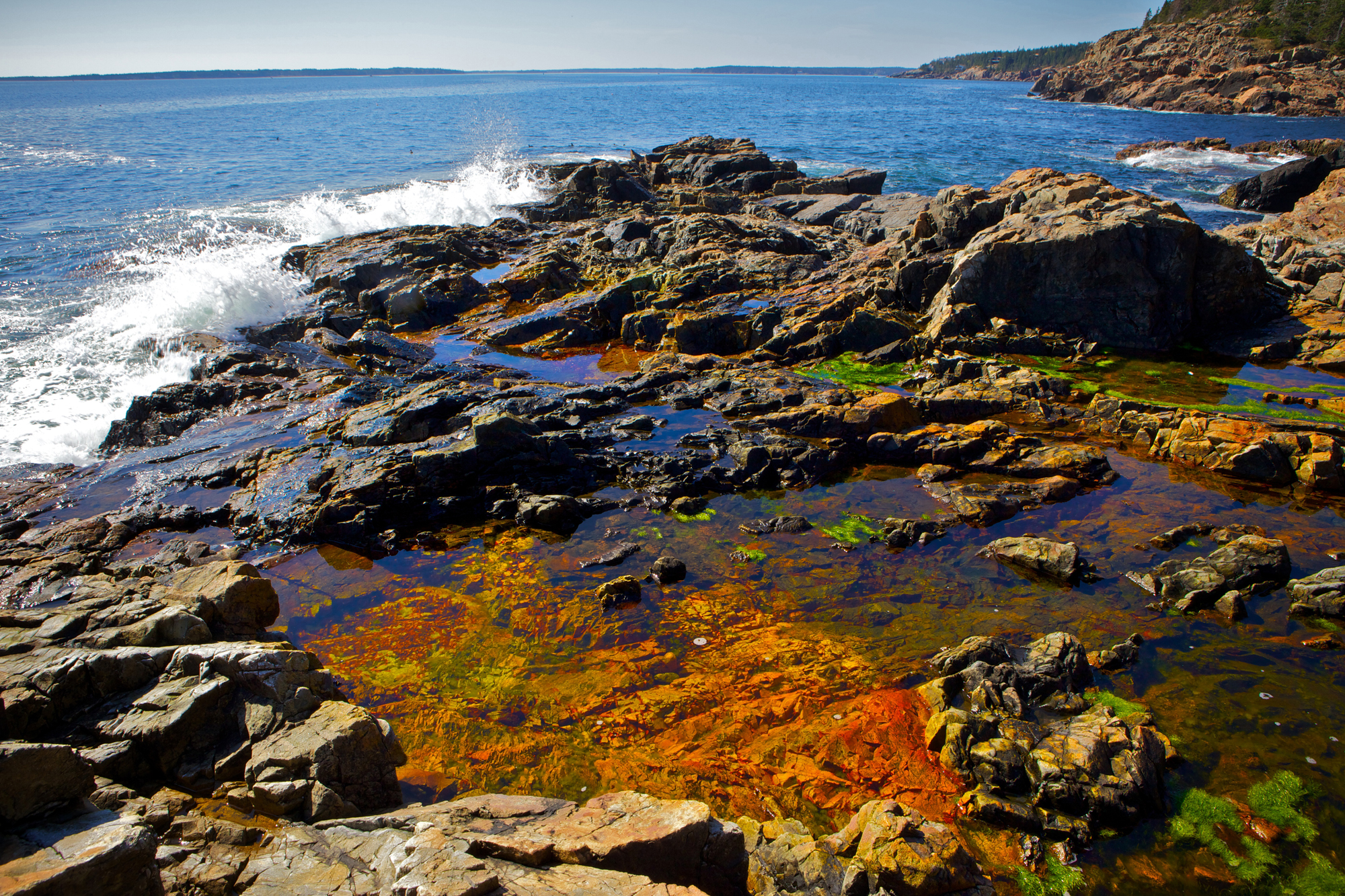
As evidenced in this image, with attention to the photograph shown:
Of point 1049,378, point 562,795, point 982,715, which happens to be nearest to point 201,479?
point 562,795

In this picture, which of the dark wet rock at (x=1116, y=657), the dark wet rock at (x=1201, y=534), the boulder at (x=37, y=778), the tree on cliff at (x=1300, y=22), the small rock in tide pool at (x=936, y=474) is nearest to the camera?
the boulder at (x=37, y=778)

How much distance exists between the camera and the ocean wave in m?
43.9

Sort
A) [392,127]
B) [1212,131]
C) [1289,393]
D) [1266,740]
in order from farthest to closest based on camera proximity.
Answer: [392,127] → [1212,131] → [1289,393] → [1266,740]

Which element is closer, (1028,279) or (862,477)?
(862,477)

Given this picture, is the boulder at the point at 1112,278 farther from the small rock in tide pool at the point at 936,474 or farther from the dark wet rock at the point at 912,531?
the dark wet rock at the point at 912,531

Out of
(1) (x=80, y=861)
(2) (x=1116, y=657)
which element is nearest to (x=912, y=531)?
(2) (x=1116, y=657)

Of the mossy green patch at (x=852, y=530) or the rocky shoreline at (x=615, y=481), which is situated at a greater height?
the rocky shoreline at (x=615, y=481)

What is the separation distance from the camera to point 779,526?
1001cm

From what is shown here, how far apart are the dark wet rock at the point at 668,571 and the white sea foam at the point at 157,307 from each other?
39.0 feet

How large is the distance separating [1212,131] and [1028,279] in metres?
69.1

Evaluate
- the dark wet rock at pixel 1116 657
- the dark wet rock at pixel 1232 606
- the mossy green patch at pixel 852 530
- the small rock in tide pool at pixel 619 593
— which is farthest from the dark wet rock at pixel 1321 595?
the small rock in tide pool at pixel 619 593

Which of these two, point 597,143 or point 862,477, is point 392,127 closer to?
point 597,143

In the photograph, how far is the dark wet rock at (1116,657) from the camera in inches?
279

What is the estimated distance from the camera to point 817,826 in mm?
5668
